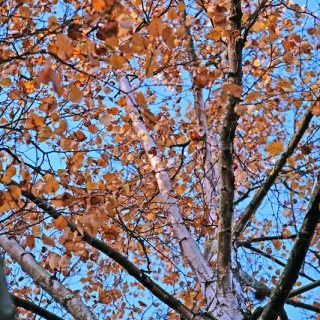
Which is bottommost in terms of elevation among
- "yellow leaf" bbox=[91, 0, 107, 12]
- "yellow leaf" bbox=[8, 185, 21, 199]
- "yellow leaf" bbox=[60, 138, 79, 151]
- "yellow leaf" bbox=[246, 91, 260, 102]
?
"yellow leaf" bbox=[8, 185, 21, 199]

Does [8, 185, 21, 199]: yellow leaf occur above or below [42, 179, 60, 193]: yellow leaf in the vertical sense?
below

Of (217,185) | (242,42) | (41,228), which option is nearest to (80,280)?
(41,228)

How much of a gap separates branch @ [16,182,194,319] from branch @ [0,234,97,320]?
16.4 inches

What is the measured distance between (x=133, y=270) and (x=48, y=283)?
2.24ft

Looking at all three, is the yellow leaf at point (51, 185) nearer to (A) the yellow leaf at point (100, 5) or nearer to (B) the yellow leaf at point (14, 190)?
(B) the yellow leaf at point (14, 190)

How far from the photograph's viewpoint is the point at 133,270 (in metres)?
3.65

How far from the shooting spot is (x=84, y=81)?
5680 mm

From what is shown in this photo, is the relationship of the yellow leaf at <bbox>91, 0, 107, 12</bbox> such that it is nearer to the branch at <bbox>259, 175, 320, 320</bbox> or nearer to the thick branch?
the thick branch

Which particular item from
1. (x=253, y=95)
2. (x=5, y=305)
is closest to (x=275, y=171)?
(x=253, y=95)

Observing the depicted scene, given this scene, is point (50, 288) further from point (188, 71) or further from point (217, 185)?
point (188, 71)

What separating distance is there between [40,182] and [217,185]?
2187 mm

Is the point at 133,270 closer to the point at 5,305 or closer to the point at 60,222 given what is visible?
the point at 60,222

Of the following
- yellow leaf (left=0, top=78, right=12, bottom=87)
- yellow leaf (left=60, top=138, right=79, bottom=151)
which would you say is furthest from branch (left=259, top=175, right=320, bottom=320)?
yellow leaf (left=0, top=78, right=12, bottom=87)

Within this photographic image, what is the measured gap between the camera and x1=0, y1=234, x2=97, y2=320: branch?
11.1 feet
